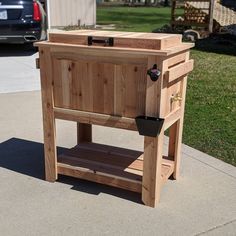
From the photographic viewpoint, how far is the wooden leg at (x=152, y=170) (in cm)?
301

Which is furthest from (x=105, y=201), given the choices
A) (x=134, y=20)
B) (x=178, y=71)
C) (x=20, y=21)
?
(x=134, y=20)

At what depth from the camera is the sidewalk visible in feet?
9.34

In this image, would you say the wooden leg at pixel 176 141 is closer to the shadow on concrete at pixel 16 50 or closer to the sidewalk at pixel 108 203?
the sidewalk at pixel 108 203

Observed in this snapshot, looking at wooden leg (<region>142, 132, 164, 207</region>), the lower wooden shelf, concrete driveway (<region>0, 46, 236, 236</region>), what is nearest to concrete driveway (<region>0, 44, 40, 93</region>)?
concrete driveway (<region>0, 46, 236, 236</region>)

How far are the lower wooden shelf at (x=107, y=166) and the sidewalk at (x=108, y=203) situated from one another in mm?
A: 127

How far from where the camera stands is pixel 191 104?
234 inches

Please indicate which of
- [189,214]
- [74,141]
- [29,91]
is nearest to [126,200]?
[189,214]

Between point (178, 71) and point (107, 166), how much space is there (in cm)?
102

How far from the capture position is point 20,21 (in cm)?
932

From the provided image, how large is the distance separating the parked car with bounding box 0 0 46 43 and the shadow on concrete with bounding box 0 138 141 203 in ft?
17.9

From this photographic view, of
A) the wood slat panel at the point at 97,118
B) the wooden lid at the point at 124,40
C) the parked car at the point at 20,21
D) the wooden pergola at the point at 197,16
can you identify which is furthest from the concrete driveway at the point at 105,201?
the wooden pergola at the point at 197,16

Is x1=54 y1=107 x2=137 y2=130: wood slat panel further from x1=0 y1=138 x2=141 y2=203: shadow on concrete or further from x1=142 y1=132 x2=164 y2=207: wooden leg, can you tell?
x1=0 y1=138 x2=141 y2=203: shadow on concrete

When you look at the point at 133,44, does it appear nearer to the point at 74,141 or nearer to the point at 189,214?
the point at 189,214

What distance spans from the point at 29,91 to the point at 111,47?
393 cm
